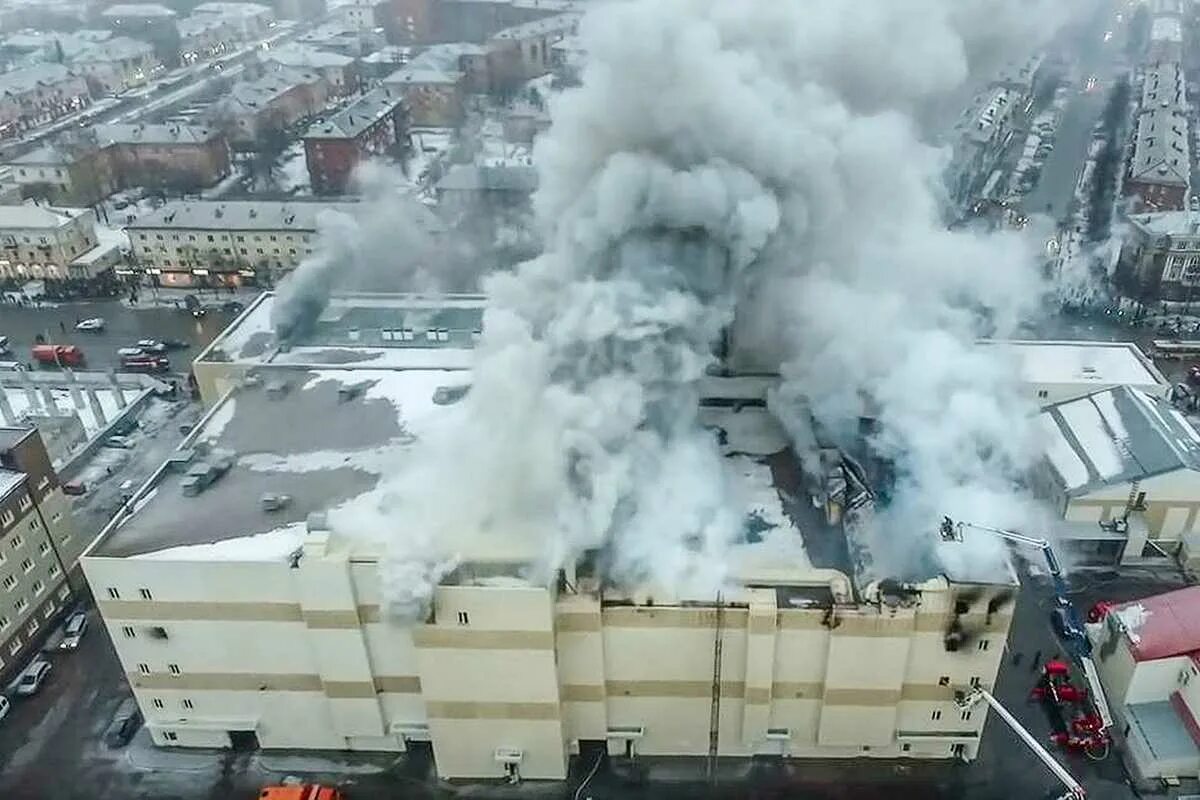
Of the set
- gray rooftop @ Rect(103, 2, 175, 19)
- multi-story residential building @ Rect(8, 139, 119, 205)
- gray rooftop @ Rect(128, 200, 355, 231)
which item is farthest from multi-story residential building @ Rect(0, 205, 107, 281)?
gray rooftop @ Rect(103, 2, 175, 19)

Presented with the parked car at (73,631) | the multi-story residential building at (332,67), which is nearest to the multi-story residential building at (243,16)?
the multi-story residential building at (332,67)

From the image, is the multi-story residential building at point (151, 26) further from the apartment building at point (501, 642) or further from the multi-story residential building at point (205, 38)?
the apartment building at point (501, 642)

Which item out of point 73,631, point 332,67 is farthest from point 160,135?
point 73,631

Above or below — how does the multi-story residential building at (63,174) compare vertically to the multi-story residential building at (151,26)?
below

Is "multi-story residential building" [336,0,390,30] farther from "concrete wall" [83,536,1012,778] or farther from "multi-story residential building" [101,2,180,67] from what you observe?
"concrete wall" [83,536,1012,778]

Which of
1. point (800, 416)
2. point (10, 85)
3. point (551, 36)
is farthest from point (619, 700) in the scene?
point (10, 85)

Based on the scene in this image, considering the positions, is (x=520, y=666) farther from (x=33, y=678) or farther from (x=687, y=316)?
(x=33, y=678)
